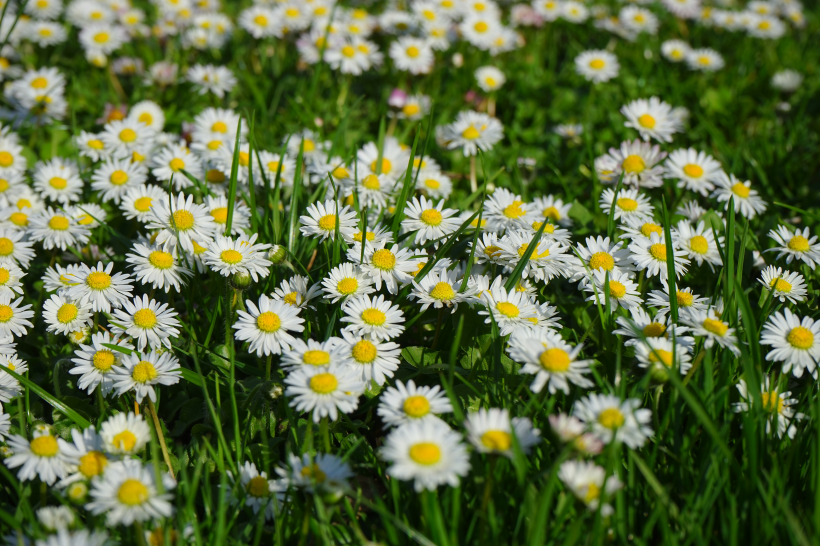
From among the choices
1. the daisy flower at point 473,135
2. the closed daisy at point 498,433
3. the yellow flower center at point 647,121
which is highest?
the yellow flower center at point 647,121

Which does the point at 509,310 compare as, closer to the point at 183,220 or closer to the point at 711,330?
the point at 711,330

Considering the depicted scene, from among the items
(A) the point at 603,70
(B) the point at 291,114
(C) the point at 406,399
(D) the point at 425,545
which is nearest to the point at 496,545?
(D) the point at 425,545

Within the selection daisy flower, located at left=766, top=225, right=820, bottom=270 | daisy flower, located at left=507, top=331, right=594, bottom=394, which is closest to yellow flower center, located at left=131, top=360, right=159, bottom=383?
daisy flower, located at left=507, top=331, right=594, bottom=394

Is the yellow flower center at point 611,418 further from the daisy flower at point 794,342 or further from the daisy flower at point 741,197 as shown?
the daisy flower at point 741,197

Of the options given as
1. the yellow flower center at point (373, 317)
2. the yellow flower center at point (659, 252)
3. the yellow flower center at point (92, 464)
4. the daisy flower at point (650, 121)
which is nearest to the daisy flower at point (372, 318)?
the yellow flower center at point (373, 317)

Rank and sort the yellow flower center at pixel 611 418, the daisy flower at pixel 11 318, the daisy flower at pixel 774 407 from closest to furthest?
the yellow flower center at pixel 611 418 < the daisy flower at pixel 774 407 < the daisy flower at pixel 11 318

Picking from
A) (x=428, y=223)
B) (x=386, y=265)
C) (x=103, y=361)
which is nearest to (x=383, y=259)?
(x=386, y=265)

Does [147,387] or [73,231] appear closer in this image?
[147,387]

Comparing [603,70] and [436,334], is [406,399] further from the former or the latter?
[603,70]
